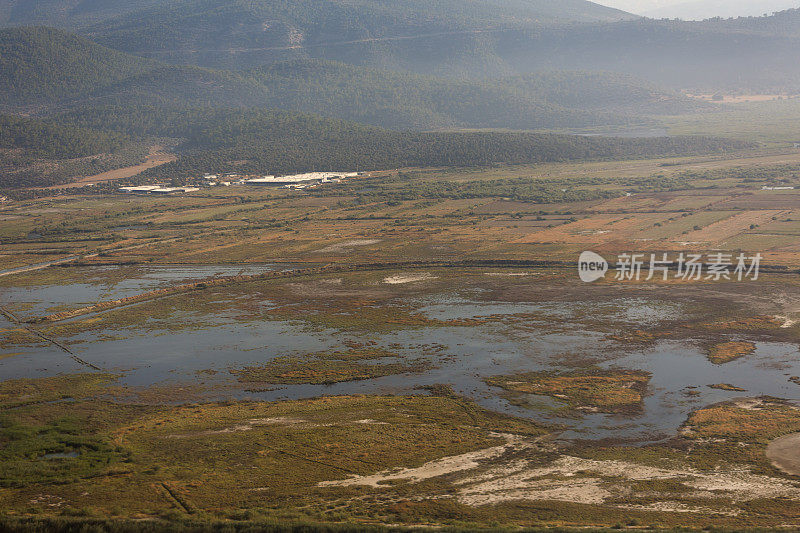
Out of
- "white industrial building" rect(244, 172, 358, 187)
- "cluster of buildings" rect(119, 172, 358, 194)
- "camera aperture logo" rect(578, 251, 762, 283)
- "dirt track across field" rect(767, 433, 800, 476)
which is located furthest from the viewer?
"white industrial building" rect(244, 172, 358, 187)

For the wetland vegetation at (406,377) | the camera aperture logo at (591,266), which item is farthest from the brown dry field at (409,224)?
the camera aperture logo at (591,266)

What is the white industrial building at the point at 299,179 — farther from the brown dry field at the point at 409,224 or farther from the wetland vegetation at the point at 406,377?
the wetland vegetation at the point at 406,377

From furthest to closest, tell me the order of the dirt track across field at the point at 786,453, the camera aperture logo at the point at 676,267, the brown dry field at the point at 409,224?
1. the brown dry field at the point at 409,224
2. the camera aperture logo at the point at 676,267
3. the dirt track across field at the point at 786,453

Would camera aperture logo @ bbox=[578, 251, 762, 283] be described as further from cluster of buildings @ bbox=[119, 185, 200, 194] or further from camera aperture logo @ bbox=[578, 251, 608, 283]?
cluster of buildings @ bbox=[119, 185, 200, 194]

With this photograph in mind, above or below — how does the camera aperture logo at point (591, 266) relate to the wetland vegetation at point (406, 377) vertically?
above

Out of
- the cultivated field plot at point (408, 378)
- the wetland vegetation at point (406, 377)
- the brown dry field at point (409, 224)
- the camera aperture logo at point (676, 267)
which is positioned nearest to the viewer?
the wetland vegetation at point (406, 377)

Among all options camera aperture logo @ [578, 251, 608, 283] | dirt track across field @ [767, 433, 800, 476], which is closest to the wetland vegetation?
dirt track across field @ [767, 433, 800, 476]
